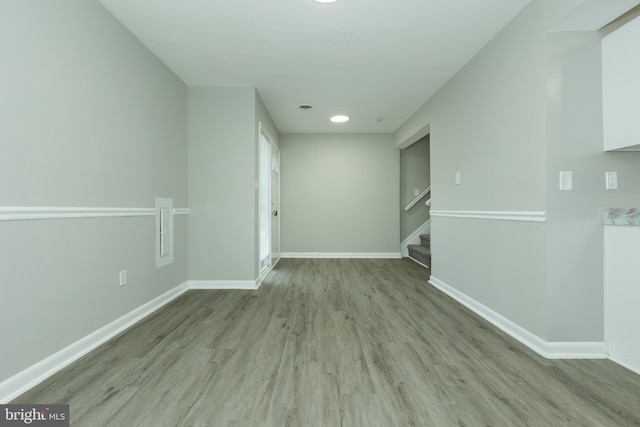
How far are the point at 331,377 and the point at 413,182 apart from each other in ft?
16.1

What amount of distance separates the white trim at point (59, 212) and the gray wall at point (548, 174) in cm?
285

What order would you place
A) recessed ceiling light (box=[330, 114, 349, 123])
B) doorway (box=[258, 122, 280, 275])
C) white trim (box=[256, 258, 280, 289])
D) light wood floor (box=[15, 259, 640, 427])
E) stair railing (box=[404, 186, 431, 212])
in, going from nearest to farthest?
1. light wood floor (box=[15, 259, 640, 427])
2. white trim (box=[256, 258, 280, 289])
3. doorway (box=[258, 122, 280, 275])
4. recessed ceiling light (box=[330, 114, 349, 123])
5. stair railing (box=[404, 186, 431, 212])

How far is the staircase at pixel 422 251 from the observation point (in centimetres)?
507

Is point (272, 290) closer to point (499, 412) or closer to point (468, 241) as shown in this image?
point (468, 241)

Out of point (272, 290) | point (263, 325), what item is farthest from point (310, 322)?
point (272, 290)

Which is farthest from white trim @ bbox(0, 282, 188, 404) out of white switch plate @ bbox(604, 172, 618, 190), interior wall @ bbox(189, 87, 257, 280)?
white switch plate @ bbox(604, 172, 618, 190)

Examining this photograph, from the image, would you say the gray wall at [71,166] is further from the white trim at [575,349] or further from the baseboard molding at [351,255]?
the baseboard molding at [351,255]

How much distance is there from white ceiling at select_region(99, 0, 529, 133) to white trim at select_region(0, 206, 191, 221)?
1392 mm

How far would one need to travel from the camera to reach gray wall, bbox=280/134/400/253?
5992 mm

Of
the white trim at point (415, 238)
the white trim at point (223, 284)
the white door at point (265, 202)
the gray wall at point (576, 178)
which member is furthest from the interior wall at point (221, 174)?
the white trim at point (415, 238)

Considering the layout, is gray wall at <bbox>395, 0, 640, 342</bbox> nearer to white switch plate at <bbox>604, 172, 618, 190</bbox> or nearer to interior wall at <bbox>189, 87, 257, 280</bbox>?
white switch plate at <bbox>604, 172, 618, 190</bbox>

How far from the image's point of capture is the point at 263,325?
256 cm

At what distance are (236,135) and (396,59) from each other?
6.02 feet

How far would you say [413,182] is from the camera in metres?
6.14
